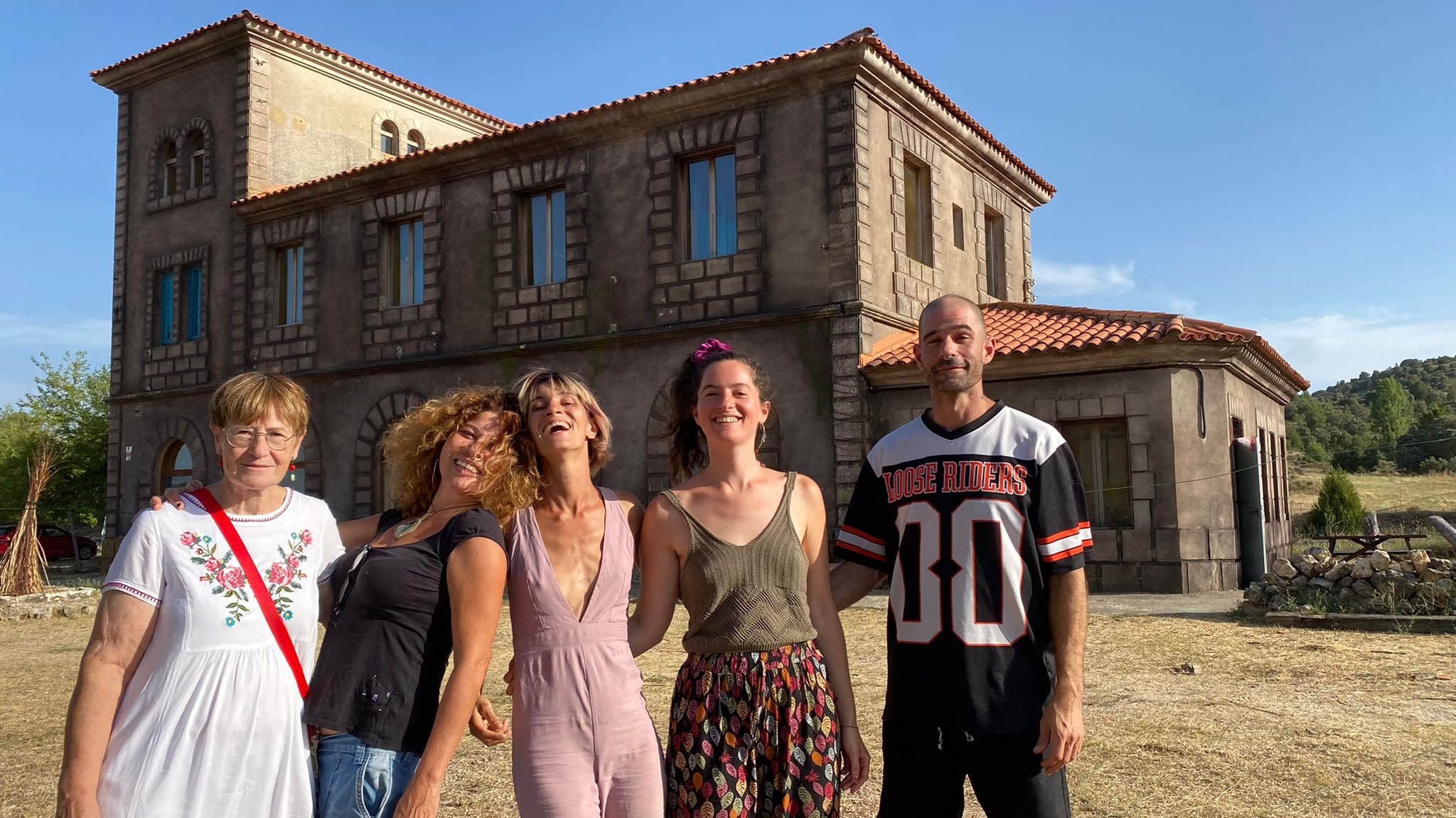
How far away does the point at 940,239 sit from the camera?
15.8 metres

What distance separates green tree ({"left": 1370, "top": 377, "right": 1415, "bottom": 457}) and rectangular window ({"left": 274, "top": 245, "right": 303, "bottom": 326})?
48.1m

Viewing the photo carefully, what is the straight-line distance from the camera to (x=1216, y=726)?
5977mm

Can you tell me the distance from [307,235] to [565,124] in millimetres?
5941

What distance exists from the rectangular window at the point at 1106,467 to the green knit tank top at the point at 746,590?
35.0ft

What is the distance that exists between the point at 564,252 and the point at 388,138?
8.05 metres

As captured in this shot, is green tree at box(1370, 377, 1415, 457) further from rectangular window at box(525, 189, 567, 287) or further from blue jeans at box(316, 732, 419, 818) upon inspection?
blue jeans at box(316, 732, 419, 818)

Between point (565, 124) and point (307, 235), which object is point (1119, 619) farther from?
point (307, 235)

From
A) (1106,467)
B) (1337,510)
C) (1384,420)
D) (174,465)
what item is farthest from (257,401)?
(1384,420)

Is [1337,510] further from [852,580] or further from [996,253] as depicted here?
[852,580]

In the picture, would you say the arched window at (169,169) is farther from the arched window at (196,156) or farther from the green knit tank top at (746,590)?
the green knit tank top at (746,590)

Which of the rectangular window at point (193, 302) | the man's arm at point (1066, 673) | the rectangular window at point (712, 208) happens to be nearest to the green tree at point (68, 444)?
the rectangular window at point (193, 302)

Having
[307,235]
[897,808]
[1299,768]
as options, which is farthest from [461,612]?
[307,235]

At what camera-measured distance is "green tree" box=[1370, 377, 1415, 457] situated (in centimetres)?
4956

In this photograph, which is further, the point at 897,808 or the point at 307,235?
the point at 307,235
